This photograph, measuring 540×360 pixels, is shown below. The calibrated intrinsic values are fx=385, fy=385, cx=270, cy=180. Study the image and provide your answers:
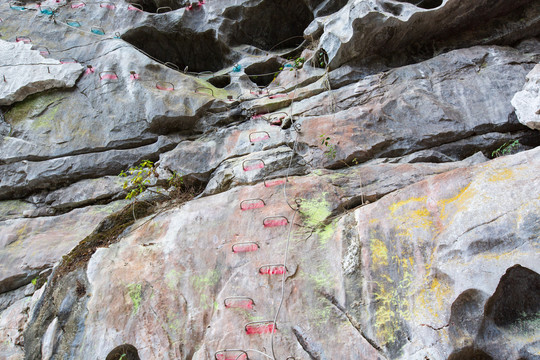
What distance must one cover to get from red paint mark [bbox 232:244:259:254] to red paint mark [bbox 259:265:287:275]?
12.6 inches

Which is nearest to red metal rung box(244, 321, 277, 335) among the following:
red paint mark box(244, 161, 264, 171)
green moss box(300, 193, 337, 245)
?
green moss box(300, 193, 337, 245)

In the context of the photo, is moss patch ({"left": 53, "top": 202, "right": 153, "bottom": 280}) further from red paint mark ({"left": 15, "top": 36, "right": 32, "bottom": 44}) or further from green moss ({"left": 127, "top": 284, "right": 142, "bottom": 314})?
red paint mark ({"left": 15, "top": 36, "right": 32, "bottom": 44})

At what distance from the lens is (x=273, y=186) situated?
5.54 m

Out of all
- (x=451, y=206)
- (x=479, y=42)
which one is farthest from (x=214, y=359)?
(x=479, y=42)

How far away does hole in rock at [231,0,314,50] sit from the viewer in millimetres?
9562

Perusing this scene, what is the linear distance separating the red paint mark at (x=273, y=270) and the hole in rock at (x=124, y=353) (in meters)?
1.74

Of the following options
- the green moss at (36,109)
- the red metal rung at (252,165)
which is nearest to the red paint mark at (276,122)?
the red metal rung at (252,165)

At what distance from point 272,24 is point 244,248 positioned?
7.06m

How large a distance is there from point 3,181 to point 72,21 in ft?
14.1

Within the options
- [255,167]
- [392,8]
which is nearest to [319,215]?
[255,167]

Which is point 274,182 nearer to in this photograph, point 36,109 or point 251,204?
point 251,204

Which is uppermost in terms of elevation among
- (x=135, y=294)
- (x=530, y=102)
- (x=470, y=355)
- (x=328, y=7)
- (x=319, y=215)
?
(x=530, y=102)

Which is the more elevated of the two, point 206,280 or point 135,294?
point 206,280

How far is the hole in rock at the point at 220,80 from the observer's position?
351 inches
